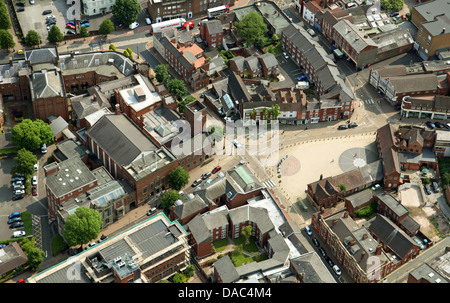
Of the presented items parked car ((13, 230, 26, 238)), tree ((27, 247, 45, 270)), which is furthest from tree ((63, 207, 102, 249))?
parked car ((13, 230, 26, 238))

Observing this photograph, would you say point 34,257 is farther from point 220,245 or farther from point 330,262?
point 330,262

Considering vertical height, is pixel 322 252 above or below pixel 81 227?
below

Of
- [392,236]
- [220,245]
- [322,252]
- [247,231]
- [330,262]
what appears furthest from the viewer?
[220,245]

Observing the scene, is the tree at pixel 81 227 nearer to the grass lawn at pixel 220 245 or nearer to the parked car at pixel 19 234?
the parked car at pixel 19 234

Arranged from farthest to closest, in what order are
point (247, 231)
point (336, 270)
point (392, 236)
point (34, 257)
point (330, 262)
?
point (247, 231), point (392, 236), point (330, 262), point (336, 270), point (34, 257)

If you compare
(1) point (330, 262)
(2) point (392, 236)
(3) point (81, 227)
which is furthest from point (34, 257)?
(2) point (392, 236)

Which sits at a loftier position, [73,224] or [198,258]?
[73,224]

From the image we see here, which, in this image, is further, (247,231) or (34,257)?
(247,231)

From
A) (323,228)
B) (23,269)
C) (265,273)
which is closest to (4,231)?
(23,269)

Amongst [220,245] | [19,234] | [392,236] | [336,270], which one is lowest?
[336,270]

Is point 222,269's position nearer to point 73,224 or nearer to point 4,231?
point 73,224
